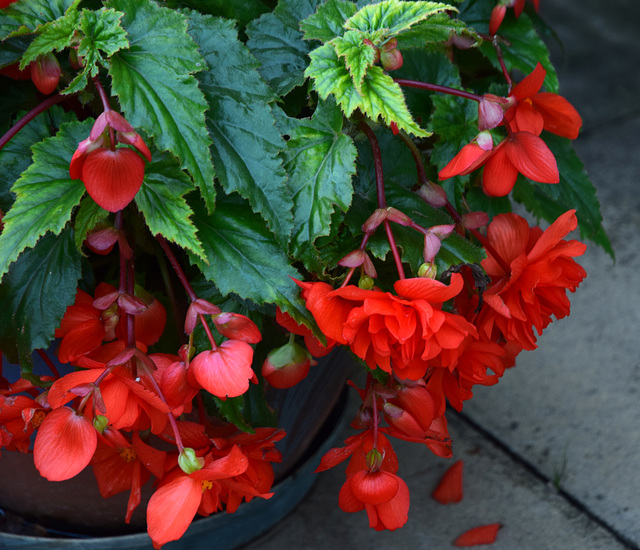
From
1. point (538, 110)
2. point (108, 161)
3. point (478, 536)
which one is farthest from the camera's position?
point (478, 536)

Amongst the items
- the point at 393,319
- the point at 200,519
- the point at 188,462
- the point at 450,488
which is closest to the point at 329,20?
the point at 393,319

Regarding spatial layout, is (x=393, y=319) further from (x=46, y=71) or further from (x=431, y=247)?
(x=46, y=71)

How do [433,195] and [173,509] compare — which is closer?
[173,509]

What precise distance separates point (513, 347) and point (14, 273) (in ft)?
1.60

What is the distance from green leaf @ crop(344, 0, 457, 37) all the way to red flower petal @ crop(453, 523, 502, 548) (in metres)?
0.82

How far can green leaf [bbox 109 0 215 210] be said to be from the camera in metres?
0.54

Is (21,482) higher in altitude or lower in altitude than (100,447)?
lower

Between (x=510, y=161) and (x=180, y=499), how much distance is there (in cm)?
39

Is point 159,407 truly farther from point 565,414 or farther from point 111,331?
point 565,414

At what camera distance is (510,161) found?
0.61 meters

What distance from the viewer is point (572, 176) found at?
0.89 metres

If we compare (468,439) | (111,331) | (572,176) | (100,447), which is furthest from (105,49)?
(468,439)

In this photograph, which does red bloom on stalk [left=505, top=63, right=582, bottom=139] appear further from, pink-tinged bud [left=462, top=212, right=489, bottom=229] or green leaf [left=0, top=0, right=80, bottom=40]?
green leaf [left=0, top=0, right=80, bottom=40]

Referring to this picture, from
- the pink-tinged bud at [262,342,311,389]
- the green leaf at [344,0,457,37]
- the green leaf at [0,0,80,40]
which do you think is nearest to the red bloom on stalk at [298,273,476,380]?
the pink-tinged bud at [262,342,311,389]
